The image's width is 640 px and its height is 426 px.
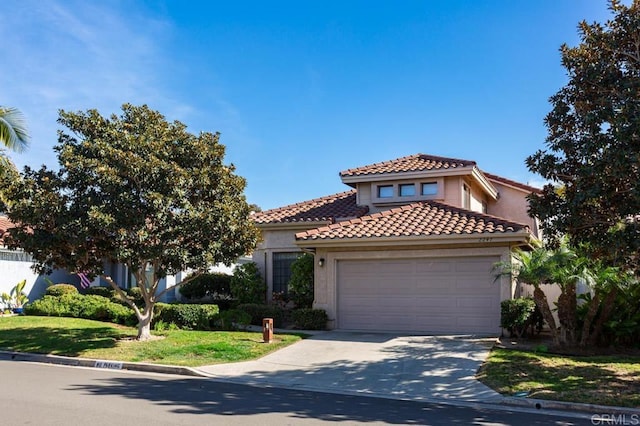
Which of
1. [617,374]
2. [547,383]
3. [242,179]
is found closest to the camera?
[547,383]

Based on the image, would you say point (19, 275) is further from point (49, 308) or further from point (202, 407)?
point (202, 407)

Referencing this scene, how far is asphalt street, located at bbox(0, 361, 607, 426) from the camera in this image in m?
7.70

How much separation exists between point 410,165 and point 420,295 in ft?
19.5

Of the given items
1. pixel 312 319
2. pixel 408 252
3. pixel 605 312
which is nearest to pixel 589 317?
pixel 605 312

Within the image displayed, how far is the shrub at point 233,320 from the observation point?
17.5 metres

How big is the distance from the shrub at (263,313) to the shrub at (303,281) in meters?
0.77

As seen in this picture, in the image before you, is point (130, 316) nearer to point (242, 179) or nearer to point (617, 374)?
point (242, 179)

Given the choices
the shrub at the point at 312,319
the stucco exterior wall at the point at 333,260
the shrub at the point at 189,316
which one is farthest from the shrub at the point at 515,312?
the shrub at the point at 189,316

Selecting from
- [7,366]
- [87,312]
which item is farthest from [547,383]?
[87,312]

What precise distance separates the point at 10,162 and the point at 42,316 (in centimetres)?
567

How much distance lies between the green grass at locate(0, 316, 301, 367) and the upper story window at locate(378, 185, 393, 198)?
7.27 m

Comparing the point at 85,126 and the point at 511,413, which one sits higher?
the point at 85,126

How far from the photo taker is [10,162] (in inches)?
760

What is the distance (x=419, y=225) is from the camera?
16.7m
